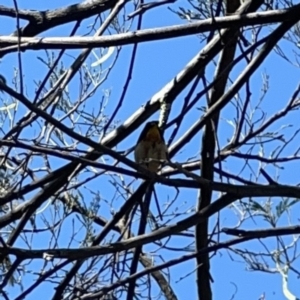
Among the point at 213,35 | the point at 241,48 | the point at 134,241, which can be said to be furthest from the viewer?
the point at 213,35

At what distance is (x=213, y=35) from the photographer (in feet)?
6.52

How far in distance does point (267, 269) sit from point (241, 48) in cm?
67

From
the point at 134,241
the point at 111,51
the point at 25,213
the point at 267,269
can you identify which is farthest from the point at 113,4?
the point at 267,269

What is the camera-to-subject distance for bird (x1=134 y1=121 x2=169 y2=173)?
69.6 inches

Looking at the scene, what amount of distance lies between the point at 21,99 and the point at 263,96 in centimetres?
137

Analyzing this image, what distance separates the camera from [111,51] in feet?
6.99

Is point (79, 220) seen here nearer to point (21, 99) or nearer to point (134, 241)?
point (134, 241)

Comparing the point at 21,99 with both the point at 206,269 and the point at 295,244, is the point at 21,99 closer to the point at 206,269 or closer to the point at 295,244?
the point at 206,269

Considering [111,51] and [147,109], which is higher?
[111,51]

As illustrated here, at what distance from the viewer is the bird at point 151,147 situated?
177 centimetres

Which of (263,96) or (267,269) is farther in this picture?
(263,96)

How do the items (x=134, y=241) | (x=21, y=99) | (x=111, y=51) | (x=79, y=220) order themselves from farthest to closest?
1. (x=79, y=220)
2. (x=111, y=51)
3. (x=134, y=241)
4. (x=21, y=99)

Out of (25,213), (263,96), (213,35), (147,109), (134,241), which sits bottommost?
(134,241)

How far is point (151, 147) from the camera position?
178cm
